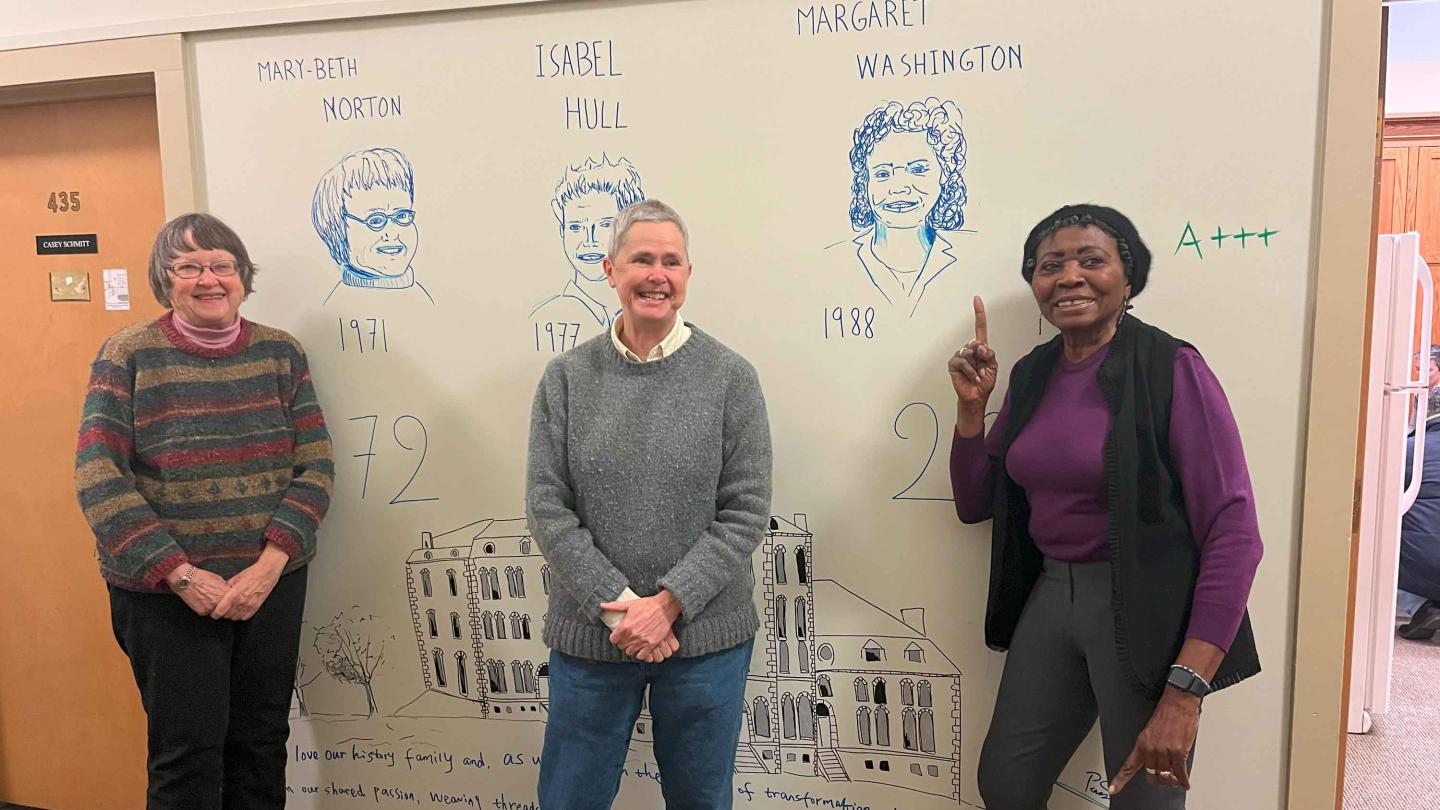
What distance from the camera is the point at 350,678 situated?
204 cm

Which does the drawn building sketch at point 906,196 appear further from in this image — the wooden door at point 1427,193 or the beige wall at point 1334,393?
the wooden door at point 1427,193

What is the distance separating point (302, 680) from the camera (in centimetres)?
207

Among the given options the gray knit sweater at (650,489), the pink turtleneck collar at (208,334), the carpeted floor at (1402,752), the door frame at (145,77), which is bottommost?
the carpeted floor at (1402,752)

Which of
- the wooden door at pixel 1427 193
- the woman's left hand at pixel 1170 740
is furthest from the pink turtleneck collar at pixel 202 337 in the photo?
the wooden door at pixel 1427 193

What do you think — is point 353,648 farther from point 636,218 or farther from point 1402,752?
point 1402,752

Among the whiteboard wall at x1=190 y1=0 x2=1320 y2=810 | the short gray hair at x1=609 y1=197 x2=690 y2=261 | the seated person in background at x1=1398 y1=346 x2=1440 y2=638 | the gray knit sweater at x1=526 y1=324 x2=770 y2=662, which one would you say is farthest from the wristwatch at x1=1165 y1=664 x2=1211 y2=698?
the seated person in background at x1=1398 y1=346 x2=1440 y2=638

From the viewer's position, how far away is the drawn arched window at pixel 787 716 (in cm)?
182

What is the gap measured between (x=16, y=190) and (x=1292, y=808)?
10.8 feet

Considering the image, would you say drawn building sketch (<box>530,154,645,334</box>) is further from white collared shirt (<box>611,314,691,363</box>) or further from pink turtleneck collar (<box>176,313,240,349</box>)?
pink turtleneck collar (<box>176,313,240,349</box>)

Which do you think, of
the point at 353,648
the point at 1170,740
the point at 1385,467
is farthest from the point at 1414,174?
the point at 353,648

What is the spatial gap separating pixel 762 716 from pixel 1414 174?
5245 millimetres

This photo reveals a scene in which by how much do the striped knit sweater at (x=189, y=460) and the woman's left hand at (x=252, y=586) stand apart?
2cm

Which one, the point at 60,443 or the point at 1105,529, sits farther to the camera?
the point at 60,443

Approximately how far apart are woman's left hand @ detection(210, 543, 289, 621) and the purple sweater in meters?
1.42
